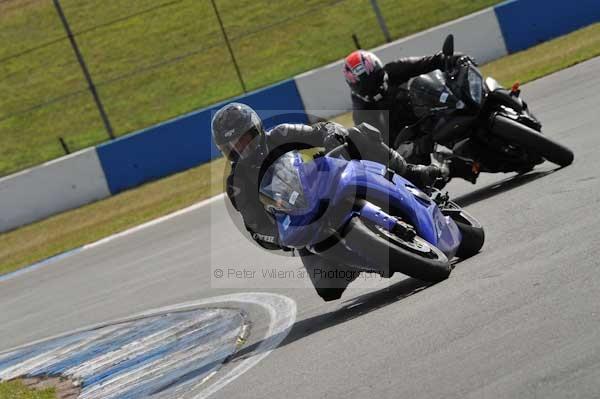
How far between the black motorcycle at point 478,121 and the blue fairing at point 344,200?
87.3 inches

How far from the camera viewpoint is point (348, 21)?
23438 millimetres

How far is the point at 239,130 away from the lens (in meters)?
6.88

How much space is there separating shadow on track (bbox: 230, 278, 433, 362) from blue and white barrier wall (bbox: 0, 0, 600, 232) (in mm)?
11648

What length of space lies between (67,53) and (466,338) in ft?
62.0

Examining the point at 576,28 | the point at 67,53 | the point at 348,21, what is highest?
the point at 67,53

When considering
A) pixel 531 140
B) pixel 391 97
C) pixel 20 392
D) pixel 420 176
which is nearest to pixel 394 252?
pixel 420 176

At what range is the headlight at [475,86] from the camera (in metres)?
9.02

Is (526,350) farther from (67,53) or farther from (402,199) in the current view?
(67,53)

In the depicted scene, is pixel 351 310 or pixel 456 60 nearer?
pixel 351 310

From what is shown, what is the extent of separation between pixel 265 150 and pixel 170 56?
57.7ft

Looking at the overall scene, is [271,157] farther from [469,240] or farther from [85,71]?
[85,71]

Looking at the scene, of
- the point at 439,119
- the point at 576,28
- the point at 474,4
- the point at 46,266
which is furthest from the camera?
the point at 474,4

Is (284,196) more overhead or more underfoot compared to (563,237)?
more overhead

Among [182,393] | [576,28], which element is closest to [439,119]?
[182,393]
